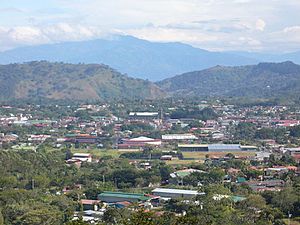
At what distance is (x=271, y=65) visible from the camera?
150 metres

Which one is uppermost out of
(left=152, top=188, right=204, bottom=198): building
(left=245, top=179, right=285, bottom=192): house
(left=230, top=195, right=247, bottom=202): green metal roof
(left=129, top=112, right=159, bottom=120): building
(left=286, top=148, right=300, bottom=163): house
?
(left=129, top=112, right=159, bottom=120): building

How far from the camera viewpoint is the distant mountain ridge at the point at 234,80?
130 meters

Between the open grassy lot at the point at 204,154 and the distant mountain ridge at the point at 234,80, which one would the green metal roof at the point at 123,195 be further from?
the distant mountain ridge at the point at 234,80

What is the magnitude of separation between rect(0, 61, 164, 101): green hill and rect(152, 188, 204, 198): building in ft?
256

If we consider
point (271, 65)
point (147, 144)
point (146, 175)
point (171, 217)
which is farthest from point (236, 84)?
point (171, 217)

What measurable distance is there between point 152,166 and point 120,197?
10.2m

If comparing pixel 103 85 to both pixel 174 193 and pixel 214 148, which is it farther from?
pixel 174 193

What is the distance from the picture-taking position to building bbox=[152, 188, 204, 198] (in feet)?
100

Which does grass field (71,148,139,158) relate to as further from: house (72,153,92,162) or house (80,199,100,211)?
house (80,199,100,211)

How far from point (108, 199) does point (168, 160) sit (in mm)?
16881

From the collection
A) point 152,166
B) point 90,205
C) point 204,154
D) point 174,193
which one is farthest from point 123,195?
point 204,154

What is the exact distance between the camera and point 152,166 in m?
40.6

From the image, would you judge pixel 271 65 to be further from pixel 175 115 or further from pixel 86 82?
pixel 175 115

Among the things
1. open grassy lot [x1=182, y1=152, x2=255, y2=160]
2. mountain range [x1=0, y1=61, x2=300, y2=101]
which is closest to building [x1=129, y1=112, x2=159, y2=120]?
mountain range [x1=0, y1=61, x2=300, y2=101]
